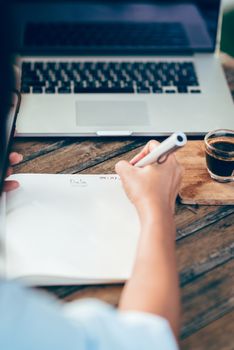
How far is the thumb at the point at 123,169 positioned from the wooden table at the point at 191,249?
72 millimetres

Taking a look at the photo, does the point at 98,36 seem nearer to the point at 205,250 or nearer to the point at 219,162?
the point at 219,162

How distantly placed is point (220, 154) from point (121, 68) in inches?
14.3

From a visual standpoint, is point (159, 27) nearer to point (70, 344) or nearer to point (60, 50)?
point (60, 50)

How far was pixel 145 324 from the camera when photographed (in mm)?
784

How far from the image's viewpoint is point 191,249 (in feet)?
3.43

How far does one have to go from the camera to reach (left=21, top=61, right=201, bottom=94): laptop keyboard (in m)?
1.37

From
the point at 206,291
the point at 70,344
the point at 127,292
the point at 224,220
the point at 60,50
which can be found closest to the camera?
the point at 70,344

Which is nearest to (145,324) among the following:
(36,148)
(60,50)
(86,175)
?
(86,175)

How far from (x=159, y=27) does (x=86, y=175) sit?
1.61ft

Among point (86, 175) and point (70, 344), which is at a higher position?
point (70, 344)

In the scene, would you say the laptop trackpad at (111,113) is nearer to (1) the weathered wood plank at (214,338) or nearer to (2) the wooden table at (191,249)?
(2) the wooden table at (191,249)

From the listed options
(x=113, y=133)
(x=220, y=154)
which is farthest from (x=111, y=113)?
(x=220, y=154)

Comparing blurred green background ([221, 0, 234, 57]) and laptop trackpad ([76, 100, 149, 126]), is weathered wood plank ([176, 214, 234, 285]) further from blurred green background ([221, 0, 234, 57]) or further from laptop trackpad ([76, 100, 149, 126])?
blurred green background ([221, 0, 234, 57])

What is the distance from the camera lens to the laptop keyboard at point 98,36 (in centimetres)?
146
